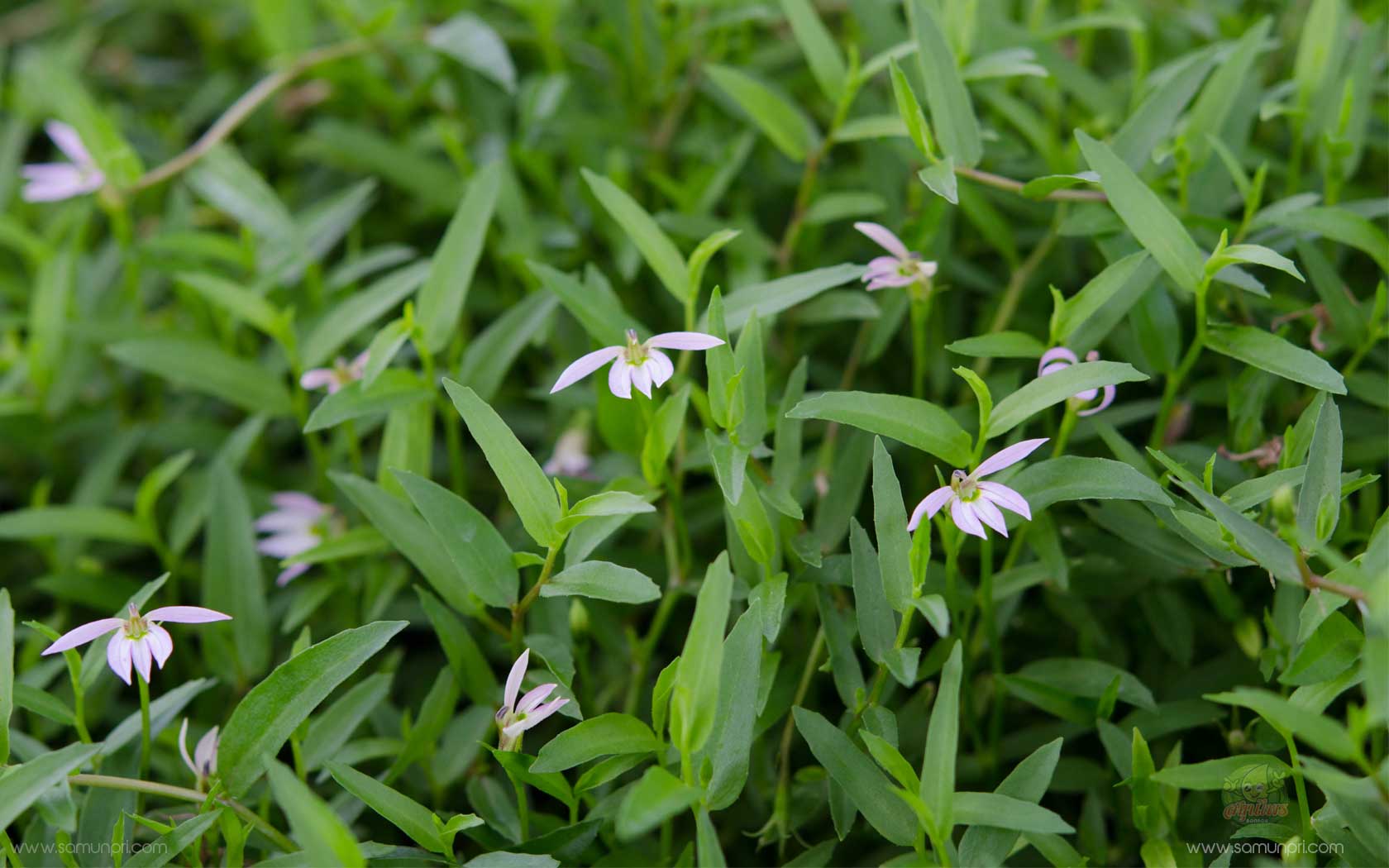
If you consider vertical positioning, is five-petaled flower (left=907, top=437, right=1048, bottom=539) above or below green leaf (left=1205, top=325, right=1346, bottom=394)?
below

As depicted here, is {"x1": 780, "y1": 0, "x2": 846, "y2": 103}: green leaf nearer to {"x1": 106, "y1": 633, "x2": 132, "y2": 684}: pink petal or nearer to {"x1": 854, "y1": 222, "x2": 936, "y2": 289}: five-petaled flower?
{"x1": 854, "y1": 222, "x2": 936, "y2": 289}: five-petaled flower

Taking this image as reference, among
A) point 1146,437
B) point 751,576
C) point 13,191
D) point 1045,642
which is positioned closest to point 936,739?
point 751,576

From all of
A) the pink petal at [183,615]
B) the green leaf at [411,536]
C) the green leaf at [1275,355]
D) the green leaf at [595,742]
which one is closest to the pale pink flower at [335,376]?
the green leaf at [411,536]

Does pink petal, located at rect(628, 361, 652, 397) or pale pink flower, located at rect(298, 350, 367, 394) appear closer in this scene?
pink petal, located at rect(628, 361, 652, 397)

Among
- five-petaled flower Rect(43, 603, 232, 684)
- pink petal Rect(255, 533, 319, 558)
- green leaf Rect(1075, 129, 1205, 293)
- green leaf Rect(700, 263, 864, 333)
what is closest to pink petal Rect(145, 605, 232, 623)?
five-petaled flower Rect(43, 603, 232, 684)

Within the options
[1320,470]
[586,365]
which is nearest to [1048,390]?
[1320,470]

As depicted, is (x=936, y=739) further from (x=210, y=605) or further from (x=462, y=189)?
(x=462, y=189)

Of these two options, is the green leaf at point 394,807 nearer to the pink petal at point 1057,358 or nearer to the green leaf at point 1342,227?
the pink petal at point 1057,358
